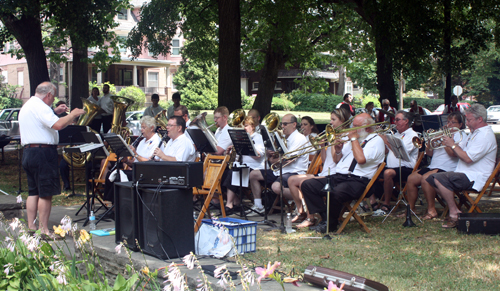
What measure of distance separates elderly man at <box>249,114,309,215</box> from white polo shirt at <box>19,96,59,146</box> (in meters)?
3.01

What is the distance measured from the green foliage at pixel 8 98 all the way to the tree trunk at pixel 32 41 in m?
24.1

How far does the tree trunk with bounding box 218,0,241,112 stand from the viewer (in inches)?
421

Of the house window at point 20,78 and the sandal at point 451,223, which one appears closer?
the sandal at point 451,223

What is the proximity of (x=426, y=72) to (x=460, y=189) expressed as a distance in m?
5.89

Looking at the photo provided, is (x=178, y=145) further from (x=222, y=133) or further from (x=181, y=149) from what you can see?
(x=222, y=133)

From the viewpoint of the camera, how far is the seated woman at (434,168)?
6500 mm

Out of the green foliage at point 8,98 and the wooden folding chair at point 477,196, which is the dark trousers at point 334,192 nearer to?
the wooden folding chair at point 477,196

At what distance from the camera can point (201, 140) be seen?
25.1ft

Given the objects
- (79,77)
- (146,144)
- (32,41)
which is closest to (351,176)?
(146,144)

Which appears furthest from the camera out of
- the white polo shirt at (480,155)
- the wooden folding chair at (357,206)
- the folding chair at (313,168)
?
the folding chair at (313,168)

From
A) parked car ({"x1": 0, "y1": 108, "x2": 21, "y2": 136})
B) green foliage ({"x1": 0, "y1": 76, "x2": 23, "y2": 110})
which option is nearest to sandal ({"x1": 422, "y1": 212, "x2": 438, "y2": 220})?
parked car ({"x1": 0, "y1": 108, "x2": 21, "y2": 136})

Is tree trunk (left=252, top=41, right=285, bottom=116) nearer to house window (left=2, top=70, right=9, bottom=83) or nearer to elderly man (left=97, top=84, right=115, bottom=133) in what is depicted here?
elderly man (left=97, top=84, right=115, bottom=133)

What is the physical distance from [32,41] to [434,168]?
10823 mm

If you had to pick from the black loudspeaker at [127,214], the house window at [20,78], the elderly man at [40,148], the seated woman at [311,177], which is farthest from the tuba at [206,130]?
the house window at [20,78]
